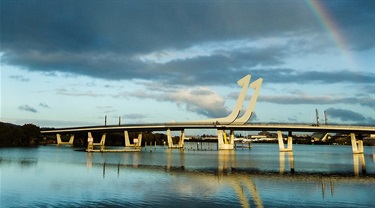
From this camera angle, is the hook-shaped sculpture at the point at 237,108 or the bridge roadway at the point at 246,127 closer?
the bridge roadway at the point at 246,127

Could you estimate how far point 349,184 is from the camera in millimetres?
30594

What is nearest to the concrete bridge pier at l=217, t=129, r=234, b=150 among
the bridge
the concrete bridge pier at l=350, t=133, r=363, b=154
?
the bridge

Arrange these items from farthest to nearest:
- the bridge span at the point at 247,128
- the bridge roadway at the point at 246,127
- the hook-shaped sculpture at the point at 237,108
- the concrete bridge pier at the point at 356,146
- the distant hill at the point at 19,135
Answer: the distant hill at the point at 19,135 → the hook-shaped sculpture at the point at 237,108 → the concrete bridge pier at the point at 356,146 → the bridge span at the point at 247,128 → the bridge roadway at the point at 246,127

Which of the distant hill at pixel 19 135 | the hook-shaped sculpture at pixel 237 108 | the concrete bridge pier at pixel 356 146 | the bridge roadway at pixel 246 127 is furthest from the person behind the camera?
the distant hill at pixel 19 135

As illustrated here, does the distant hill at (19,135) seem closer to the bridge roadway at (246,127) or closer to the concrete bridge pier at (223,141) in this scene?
the bridge roadway at (246,127)

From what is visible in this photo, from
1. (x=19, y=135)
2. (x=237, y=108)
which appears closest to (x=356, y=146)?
(x=237, y=108)

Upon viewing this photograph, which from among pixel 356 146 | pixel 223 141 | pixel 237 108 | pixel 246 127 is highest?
pixel 237 108

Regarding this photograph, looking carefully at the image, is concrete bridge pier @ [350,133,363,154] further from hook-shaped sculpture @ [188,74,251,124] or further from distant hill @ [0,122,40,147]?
distant hill @ [0,122,40,147]

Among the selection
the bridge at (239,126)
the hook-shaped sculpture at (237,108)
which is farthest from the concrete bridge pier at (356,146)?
the hook-shaped sculpture at (237,108)

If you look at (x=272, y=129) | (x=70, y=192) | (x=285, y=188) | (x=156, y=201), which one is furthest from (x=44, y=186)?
(x=272, y=129)

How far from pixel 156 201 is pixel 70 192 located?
22.6 ft

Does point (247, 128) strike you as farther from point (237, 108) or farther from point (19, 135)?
point (19, 135)

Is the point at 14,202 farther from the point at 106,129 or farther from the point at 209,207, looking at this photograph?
the point at 106,129

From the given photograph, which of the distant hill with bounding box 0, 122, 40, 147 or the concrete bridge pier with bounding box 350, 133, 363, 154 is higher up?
the distant hill with bounding box 0, 122, 40, 147
